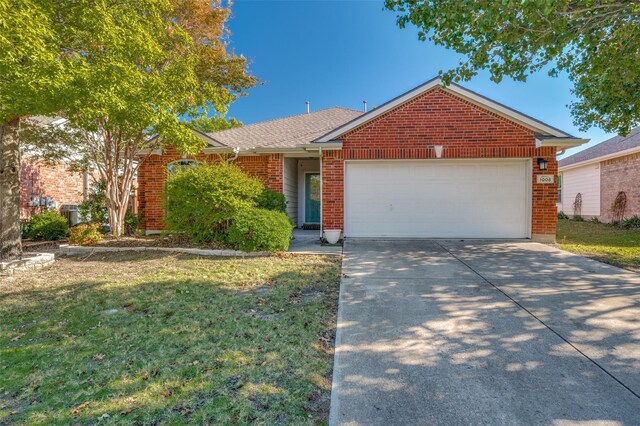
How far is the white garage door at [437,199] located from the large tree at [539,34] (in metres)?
2.99

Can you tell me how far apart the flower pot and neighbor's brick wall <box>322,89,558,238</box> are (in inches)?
18.9

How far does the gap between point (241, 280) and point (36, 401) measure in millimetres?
3317

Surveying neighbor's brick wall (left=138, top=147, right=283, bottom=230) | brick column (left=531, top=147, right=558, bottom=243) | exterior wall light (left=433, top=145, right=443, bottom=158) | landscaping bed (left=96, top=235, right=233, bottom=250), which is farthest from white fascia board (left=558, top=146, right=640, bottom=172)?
landscaping bed (left=96, top=235, right=233, bottom=250)

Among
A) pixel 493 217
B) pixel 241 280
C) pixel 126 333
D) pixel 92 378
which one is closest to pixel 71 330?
pixel 126 333

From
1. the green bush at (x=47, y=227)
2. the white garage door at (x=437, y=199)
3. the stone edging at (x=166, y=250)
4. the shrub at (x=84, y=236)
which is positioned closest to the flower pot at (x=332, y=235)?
the white garage door at (x=437, y=199)

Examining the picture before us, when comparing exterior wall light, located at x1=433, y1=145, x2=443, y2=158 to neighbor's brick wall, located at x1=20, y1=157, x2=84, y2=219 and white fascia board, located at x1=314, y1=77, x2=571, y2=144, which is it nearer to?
white fascia board, located at x1=314, y1=77, x2=571, y2=144

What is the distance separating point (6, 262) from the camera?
6.53m

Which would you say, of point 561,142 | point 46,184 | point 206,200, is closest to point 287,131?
point 206,200

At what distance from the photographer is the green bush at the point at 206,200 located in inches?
310

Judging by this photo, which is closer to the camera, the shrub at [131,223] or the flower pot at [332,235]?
the flower pot at [332,235]

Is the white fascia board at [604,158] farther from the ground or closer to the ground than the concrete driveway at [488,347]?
farther from the ground

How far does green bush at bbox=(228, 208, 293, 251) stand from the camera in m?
7.56

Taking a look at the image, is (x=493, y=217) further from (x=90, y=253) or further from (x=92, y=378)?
(x=90, y=253)

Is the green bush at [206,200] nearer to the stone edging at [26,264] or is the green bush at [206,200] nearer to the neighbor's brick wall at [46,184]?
the stone edging at [26,264]
